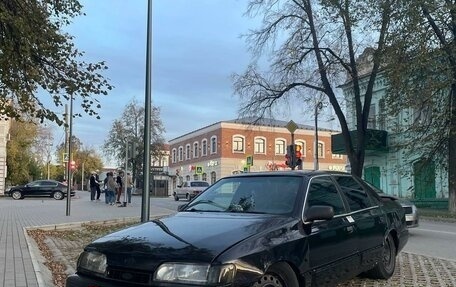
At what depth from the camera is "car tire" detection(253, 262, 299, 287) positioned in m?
4.53

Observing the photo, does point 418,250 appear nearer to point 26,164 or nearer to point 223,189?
point 223,189

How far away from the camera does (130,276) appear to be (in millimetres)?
4367

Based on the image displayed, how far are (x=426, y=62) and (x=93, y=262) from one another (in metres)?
18.9

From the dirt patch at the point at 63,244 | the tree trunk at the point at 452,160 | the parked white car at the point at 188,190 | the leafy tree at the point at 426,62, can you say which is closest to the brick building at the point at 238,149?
the parked white car at the point at 188,190

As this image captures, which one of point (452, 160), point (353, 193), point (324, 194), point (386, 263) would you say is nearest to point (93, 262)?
point (324, 194)

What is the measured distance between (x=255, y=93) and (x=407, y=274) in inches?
855

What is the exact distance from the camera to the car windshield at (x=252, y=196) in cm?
553

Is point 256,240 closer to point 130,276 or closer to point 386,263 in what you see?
→ point 130,276

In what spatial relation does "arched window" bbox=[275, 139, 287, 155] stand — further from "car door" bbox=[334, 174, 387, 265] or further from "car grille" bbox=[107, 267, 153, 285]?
"car grille" bbox=[107, 267, 153, 285]

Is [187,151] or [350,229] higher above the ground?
[187,151]

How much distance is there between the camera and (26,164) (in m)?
67.4

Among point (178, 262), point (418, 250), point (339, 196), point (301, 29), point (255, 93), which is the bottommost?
point (418, 250)

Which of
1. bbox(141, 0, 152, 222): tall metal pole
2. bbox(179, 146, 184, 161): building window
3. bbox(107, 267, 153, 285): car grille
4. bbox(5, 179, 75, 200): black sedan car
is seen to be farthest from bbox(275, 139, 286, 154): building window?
bbox(107, 267, 153, 285): car grille

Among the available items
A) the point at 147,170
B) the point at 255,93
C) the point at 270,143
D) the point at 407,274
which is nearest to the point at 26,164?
the point at 270,143
